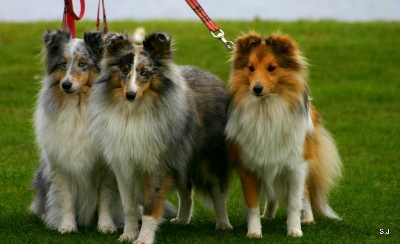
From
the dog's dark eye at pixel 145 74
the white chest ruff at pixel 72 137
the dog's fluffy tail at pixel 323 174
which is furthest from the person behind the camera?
the dog's fluffy tail at pixel 323 174

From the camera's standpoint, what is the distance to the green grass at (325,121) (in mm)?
7836

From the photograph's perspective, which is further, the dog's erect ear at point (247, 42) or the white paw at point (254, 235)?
the white paw at point (254, 235)

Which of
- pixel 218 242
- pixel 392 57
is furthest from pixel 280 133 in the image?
pixel 392 57

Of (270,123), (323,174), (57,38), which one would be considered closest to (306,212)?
(323,174)

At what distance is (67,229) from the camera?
7.70m

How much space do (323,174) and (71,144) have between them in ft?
7.93

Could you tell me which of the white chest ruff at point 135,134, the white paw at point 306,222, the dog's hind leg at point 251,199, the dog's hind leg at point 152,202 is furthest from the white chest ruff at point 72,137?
the white paw at point 306,222

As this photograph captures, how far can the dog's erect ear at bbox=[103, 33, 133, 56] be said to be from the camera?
7.03m

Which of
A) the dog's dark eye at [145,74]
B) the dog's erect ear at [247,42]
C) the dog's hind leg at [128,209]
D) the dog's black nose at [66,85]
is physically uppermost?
the dog's erect ear at [247,42]

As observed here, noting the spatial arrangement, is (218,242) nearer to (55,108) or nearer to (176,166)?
(176,166)

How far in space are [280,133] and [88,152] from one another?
5.42 feet

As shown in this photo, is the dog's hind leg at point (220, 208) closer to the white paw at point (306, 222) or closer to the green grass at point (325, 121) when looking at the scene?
the green grass at point (325, 121)

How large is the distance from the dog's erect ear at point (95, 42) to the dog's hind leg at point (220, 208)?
5.48ft

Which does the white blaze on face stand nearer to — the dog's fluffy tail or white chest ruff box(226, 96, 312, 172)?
white chest ruff box(226, 96, 312, 172)
